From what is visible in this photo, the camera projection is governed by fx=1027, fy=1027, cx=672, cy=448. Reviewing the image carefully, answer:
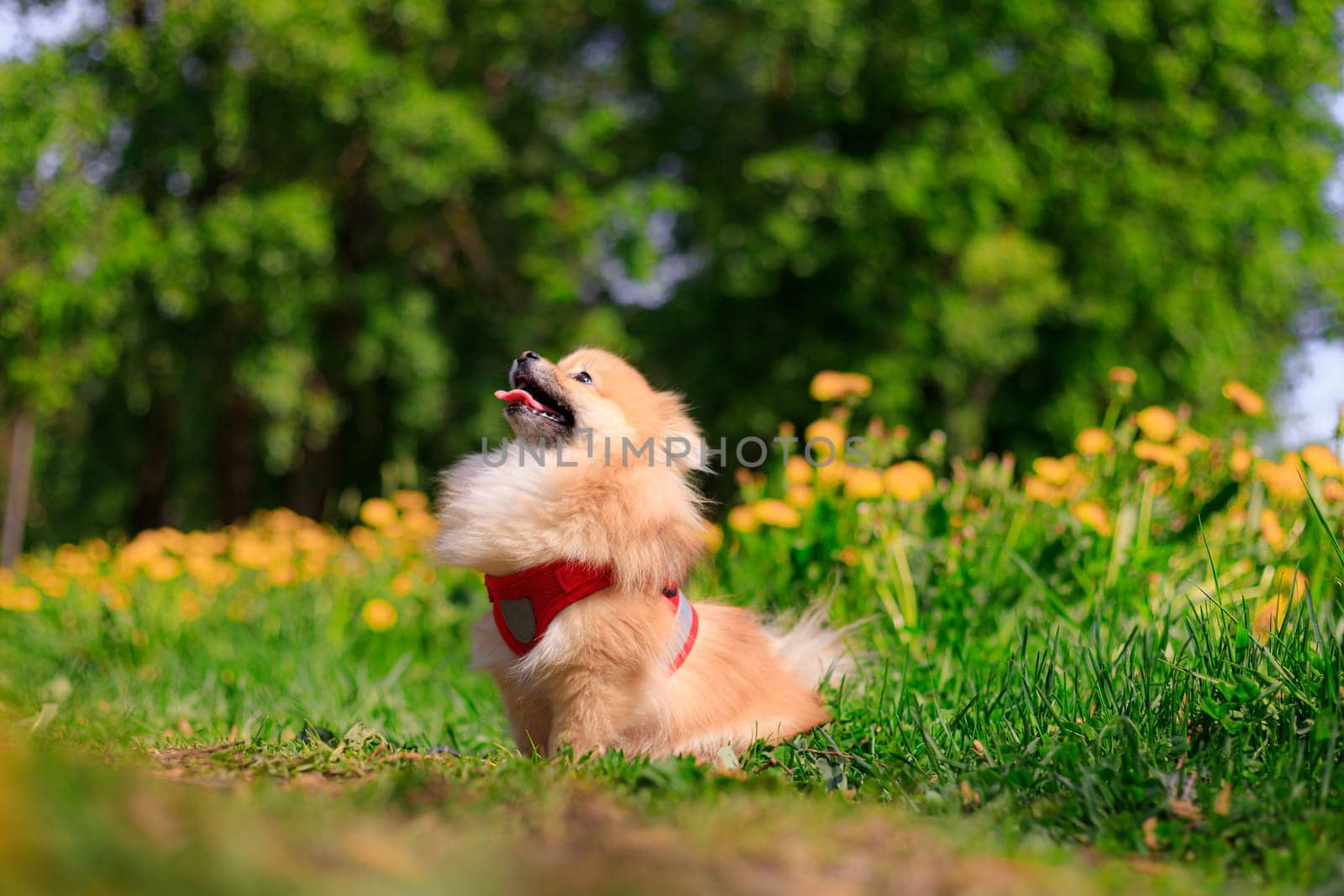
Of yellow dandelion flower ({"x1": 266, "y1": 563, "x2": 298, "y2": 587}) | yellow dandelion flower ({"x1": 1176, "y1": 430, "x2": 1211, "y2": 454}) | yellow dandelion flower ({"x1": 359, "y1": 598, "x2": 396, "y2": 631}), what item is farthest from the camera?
yellow dandelion flower ({"x1": 266, "y1": 563, "x2": 298, "y2": 587})

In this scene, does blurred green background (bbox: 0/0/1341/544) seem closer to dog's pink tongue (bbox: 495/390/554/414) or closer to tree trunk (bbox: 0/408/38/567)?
tree trunk (bbox: 0/408/38/567)

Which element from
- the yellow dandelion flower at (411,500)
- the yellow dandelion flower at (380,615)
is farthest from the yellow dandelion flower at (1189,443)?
the yellow dandelion flower at (411,500)

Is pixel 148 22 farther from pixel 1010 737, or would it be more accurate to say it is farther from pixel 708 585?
pixel 1010 737

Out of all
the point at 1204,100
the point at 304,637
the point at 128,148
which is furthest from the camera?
the point at 1204,100

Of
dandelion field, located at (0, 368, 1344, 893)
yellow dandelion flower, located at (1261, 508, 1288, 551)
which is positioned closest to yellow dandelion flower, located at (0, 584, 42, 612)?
dandelion field, located at (0, 368, 1344, 893)

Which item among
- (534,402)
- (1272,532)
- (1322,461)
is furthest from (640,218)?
(534,402)

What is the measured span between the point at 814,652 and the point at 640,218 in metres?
8.14

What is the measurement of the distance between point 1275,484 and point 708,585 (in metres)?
2.32

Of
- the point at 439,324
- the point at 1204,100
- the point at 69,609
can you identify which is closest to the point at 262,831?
the point at 69,609

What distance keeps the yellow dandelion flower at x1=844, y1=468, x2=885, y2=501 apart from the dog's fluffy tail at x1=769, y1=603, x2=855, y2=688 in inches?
22.2

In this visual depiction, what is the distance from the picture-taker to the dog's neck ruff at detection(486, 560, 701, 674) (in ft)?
8.69

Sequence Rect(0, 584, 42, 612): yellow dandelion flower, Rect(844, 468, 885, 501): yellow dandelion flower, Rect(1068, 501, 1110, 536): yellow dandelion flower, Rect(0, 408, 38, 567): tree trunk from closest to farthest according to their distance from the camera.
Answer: Rect(1068, 501, 1110, 536): yellow dandelion flower → Rect(844, 468, 885, 501): yellow dandelion flower → Rect(0, 584, 42, 612): yellow dandelion flower → Rect(0, 408, 38, 567): tree trunk

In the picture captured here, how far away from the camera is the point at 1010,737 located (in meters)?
2.55

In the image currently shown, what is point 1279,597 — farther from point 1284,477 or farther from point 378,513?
point 378,513
